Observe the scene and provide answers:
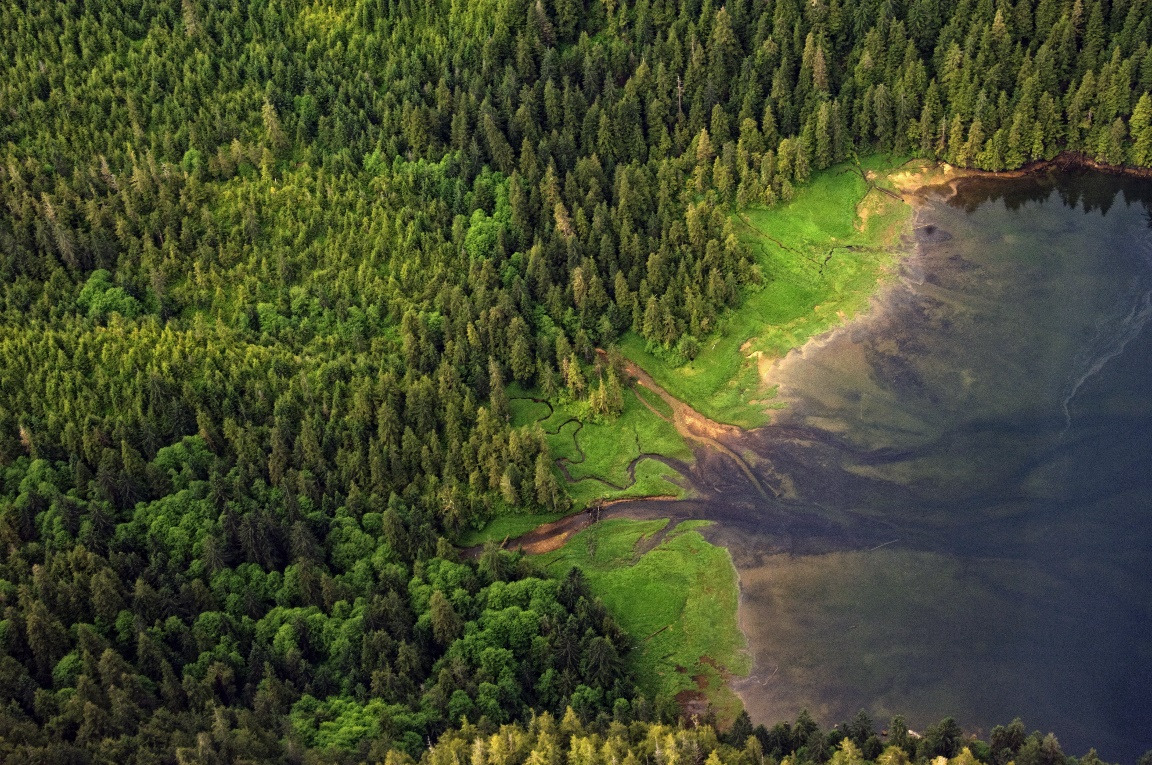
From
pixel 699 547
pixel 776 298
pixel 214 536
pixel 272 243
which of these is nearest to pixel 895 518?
pixel 699 547

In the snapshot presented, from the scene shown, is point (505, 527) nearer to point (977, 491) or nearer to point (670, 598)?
point (670, 598)

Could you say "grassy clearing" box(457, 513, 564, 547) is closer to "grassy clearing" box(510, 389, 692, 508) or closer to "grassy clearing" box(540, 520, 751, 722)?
"grassy clearing" box(540, 520, 751, 722)

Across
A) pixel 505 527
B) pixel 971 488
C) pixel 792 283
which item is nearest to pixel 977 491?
pixel 971 488

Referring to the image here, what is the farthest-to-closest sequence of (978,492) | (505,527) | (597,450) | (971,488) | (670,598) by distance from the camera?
1. (597,450)
2. (505,527)
3. (971,488)
4. (978,492)
5. (670,598)

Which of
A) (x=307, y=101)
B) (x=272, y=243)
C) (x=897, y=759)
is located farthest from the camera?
(x=307, y=101)

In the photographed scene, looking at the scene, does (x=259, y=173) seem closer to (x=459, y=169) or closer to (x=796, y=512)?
(x=459, y=169)
